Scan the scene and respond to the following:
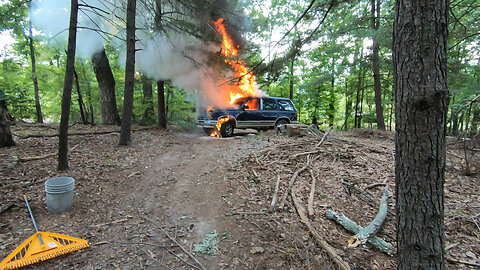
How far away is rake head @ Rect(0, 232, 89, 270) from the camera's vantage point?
6.98 ft

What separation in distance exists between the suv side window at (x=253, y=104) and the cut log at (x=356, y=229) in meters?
Result: 6.64

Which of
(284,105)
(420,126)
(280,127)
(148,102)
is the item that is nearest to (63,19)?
(148,102)

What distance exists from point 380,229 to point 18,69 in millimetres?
16985

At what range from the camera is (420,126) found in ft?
5.16

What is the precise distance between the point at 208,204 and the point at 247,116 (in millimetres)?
6188

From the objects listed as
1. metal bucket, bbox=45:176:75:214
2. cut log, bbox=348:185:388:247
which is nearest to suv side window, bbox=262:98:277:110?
cut log, bbox=348:185:388:247

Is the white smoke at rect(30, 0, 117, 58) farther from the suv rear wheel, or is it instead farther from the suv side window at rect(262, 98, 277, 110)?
the suv rear wheel

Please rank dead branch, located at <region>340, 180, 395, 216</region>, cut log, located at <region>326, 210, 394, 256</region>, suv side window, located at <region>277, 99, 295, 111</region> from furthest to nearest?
suv side window, located at <region>277, 99, 295, 111</region> → dead branch, located at <region>340, 180, 395, 216</region> → cut log, located at <region>326, 210, 394, 256</region>

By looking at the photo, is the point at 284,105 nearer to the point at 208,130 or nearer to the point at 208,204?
the point at 208,130

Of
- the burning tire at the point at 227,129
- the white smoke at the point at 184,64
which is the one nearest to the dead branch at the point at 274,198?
the burning tire at the point at 227,129

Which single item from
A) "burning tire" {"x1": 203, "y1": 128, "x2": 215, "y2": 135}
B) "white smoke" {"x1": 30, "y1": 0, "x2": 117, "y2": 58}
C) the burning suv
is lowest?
"burning tire" {"x1": 203, "y1": 128, "x2": 215, "y2": 135}

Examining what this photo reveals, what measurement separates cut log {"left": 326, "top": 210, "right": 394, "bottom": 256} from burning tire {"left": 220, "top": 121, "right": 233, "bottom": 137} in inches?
243

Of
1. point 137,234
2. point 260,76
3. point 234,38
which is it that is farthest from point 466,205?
point 234,38

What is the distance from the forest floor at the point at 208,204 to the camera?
254 cm
